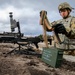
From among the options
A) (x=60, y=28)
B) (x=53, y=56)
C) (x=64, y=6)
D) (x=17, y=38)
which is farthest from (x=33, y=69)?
(x=17, y=38)

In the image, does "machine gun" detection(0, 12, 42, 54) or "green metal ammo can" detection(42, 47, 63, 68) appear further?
"machine gun" detection(0, 12, 42, 54)

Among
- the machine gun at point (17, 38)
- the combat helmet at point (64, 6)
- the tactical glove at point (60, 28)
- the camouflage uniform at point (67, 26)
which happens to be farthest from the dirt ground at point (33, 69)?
the machine gun at point (17, 38)

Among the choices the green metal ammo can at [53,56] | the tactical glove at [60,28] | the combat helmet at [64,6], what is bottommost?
the green metal ammo can at [53,56]

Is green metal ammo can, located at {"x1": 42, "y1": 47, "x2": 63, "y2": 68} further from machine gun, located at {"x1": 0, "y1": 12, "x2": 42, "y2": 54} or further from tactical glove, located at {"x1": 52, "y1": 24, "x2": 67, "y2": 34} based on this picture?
machine gun, located at {"x1": 0, "y1": 12, "x2": 42, "y2": 54}

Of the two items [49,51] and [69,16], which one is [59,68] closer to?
[49,51]

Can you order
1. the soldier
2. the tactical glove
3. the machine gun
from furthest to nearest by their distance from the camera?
the machine gun
the soldier
the tactical glove

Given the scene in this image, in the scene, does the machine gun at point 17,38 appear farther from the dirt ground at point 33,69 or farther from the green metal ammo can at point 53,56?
the green metal ammo can at point 53,56

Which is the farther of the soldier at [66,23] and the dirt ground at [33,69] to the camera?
the soldier at [66,23]

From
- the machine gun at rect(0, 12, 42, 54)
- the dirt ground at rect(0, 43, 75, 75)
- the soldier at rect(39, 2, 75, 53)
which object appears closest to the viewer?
the dirt ground at rect(0, 43, 75, 75)

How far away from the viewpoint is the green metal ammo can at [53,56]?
5797 millimetres

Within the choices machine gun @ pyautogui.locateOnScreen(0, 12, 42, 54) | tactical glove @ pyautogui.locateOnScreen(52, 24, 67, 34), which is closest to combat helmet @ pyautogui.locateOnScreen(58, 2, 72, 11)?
tactical glove @ pyautogui.locateOnScreen(52, 24, 67, 34)

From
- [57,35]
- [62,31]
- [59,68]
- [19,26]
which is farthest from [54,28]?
[19,26]

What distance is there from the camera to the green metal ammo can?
5.80 meters

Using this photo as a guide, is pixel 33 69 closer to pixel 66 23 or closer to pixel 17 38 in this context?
pixel 66 23
